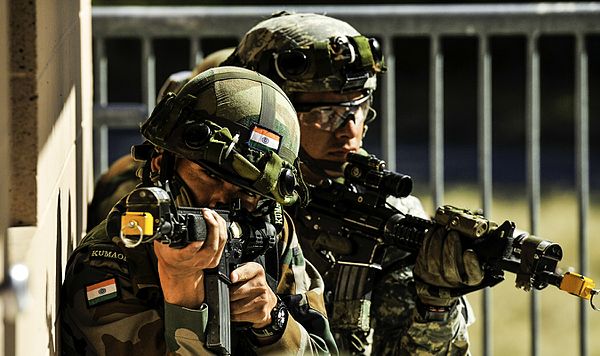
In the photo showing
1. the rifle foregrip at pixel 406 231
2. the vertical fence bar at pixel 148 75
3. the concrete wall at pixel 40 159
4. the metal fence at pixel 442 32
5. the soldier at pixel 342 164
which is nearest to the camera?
the concrete wall at pixel 40 159

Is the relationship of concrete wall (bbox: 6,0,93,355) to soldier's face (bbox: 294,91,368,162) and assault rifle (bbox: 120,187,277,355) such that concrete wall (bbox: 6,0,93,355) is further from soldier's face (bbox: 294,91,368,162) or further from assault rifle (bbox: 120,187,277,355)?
soldier's face (bbox: 294,91,368,162)

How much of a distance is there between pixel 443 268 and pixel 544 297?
8149mm

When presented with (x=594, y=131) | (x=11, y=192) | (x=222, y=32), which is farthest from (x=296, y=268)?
(x=594, y=131)

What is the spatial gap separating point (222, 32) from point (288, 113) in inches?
101

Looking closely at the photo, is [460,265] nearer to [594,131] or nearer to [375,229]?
[375,229]

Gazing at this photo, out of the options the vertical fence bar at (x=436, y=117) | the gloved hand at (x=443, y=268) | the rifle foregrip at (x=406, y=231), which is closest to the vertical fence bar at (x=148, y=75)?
the vertical fence bar at (x=436, y=117)

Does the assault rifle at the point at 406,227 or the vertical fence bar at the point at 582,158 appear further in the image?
the vertical fence bar at the point at 582,158

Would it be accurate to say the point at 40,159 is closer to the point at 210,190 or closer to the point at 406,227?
the point at 210,190

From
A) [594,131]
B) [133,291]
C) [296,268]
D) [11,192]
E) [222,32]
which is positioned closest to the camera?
[11,192]

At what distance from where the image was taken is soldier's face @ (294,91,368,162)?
13.4ft

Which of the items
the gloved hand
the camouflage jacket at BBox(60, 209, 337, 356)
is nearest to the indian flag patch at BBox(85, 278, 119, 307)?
the camouflage jacket at BBox(60, 209, 337, 356)

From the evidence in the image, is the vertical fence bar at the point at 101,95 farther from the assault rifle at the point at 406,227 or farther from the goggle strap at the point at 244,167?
the goggle strap at the point at 244,167

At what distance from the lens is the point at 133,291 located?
3086 millimetres

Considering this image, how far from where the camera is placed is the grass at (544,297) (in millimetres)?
10227
